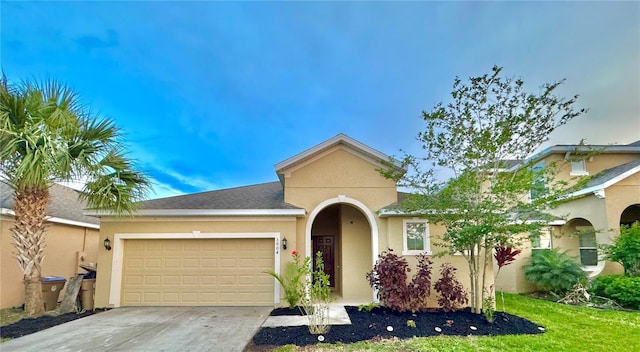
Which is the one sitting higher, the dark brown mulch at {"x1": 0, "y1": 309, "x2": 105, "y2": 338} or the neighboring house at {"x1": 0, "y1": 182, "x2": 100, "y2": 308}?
the neighboring house at {"x1": 0, "y1": 182, "x2": 100, "y2": 308}

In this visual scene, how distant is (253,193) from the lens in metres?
13.0

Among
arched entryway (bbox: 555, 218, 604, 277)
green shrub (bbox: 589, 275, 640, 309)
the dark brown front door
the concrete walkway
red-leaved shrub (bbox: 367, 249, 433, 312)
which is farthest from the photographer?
the dark brown front door

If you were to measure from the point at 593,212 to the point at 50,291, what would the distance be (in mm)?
19922

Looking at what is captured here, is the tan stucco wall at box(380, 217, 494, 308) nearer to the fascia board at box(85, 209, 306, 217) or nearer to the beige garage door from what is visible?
the fascia board at box(85, 209, 306, 217)

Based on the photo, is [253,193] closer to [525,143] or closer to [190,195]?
[190,195]

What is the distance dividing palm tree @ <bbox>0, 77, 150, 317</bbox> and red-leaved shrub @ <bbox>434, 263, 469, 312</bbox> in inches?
375

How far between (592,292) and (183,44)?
16976 mm

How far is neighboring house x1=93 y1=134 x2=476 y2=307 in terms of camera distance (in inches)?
425

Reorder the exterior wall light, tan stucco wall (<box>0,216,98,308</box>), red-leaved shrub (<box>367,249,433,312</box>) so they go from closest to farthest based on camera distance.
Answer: red-leaved shrub (<box>367,249,433,312</box>) → tan stucco wall (<box>0,216,98,308</box>) → the exterior wall light

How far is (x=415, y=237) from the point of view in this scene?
1105 cm

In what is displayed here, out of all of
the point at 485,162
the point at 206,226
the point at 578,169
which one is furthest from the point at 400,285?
the point at 578,169

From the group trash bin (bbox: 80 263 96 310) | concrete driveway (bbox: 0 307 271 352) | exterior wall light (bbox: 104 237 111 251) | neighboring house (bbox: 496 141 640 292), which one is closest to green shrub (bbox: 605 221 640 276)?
neighboring house (bbox: 496 141 640 292)

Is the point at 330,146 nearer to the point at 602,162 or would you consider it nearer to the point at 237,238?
the point at 237,238

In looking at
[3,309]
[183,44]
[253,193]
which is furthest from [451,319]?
[3,309]
